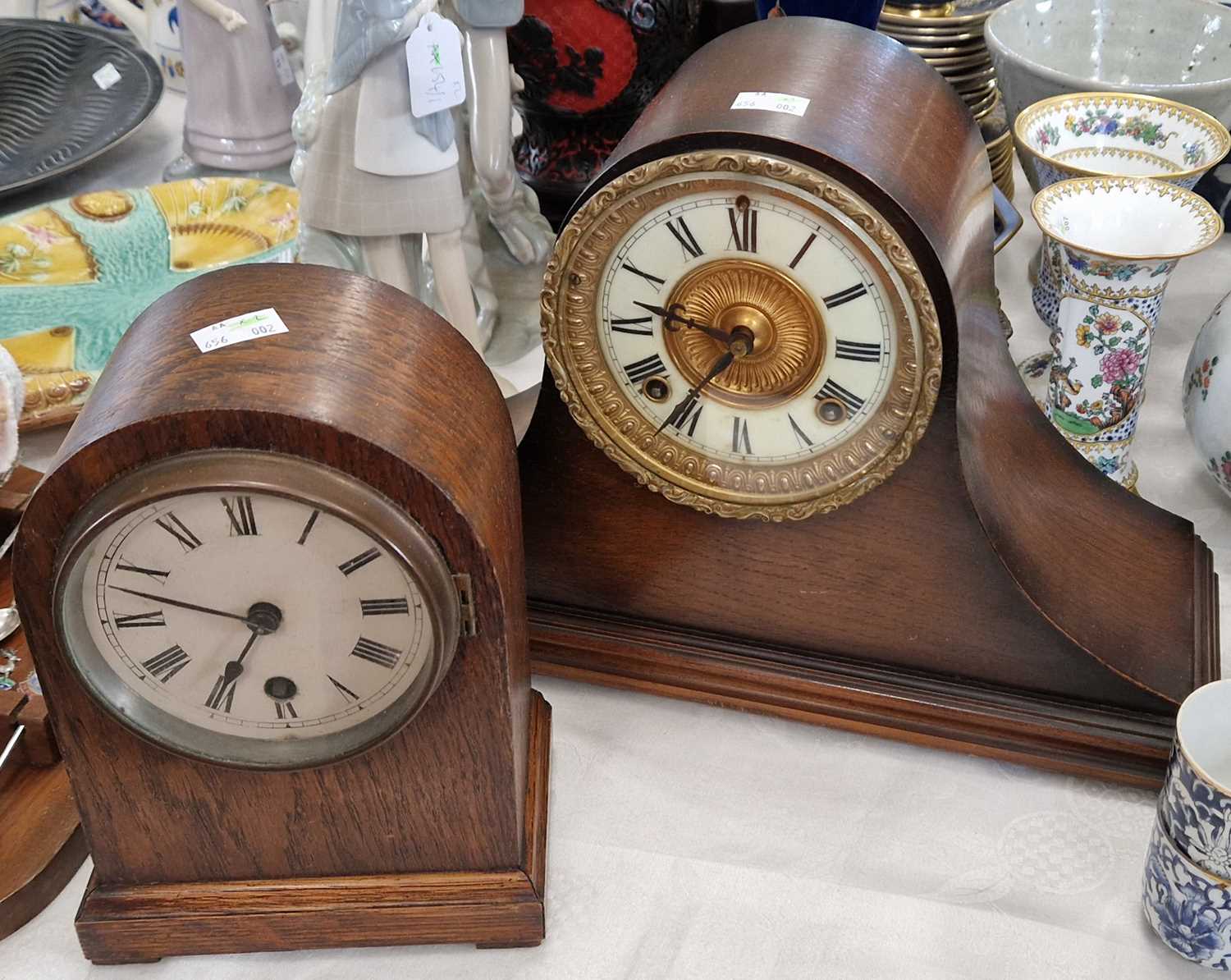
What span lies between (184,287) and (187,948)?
1.58 feet

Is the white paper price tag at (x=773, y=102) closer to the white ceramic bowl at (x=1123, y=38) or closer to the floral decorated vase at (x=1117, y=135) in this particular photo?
the floral decorated vase at (x=1117, y=135)

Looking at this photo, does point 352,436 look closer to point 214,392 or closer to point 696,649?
point 214,392

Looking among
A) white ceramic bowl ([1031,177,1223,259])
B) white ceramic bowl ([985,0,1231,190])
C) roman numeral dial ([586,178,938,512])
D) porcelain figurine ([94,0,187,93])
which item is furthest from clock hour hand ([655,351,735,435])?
porcelain figurine ([94,0,187,93])

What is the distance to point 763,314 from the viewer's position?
3.26ft

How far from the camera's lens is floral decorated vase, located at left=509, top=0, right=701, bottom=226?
1.51m

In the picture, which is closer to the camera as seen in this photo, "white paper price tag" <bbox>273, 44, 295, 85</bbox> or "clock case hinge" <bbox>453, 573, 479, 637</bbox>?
"clock case hinge" <bbox>453, 573, 479, 637</bbox>

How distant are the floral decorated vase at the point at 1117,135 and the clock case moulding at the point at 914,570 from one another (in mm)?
264

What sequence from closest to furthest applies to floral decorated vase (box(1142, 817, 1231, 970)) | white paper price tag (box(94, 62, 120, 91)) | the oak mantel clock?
the oak mantel clock < floral decorated vase (box(1142, 817, 1231, 970)) < white paper price tag (box(94, 62, 120, 91))

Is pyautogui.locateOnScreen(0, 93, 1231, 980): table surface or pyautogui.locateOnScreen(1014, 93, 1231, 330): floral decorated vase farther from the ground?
pyautogui.locateOnScreen(1014, 93, 1231, 330): floral decorated vase

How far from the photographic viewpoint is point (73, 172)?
1963mm

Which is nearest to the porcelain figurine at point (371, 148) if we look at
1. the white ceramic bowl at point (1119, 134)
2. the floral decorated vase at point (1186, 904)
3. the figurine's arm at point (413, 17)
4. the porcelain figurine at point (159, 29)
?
the figurine's arm at point (413, 17)

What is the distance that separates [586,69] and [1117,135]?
586 mm

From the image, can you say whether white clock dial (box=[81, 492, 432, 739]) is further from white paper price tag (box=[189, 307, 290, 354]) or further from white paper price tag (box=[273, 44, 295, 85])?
white paper price tag (box=[273, 44, 295, 85])

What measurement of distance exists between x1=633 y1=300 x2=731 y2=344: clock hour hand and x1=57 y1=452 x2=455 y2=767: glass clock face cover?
11.6 inches
